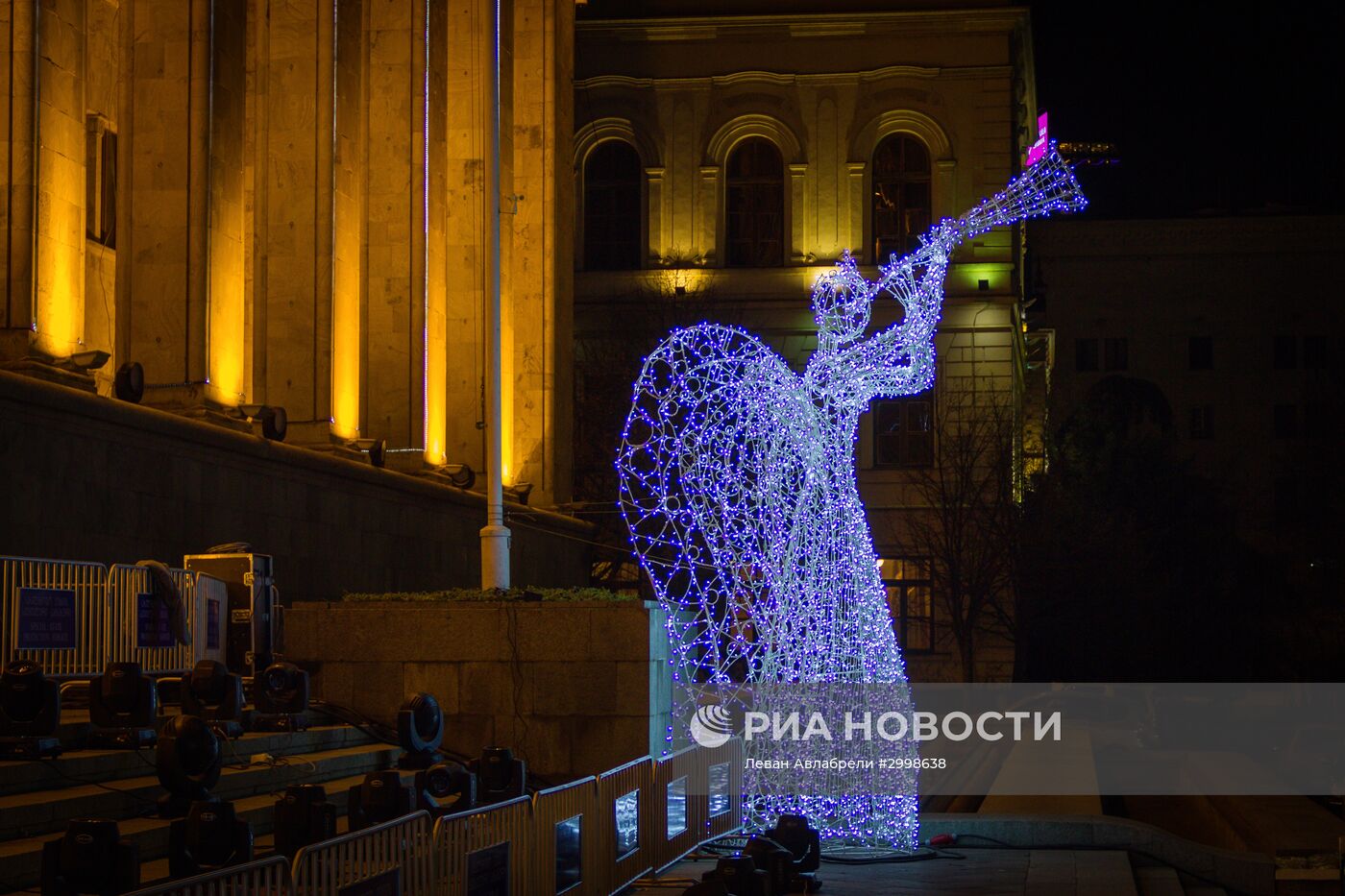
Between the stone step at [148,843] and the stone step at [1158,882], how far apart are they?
7.79 m

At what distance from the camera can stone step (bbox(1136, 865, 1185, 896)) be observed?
A: 55.9 ft

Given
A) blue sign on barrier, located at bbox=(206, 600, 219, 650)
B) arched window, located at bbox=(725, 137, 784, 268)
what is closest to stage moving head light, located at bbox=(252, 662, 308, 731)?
blue sign on barrier, located at bbox=(206, 600, 219, 650)

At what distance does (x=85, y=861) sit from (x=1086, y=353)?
77236 millimetres

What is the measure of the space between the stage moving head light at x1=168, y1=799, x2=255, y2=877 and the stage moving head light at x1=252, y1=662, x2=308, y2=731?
18.7ft

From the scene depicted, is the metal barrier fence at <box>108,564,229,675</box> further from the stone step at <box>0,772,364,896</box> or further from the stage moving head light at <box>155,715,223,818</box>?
the stage moving head light at <box>155,715,223,818</box>

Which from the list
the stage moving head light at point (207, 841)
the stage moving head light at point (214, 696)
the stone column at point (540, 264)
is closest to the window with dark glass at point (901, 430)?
the stone column at point (540, 264)

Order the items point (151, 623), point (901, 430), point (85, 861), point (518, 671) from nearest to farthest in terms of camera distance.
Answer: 1. point (85, 861)
2. point (151, 623)
3. point (518, 671)
4. point (901, 430)

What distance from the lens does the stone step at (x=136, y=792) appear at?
35.0 ft

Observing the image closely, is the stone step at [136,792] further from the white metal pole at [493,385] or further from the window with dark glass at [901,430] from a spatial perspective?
the window with dark glass at [901,430]

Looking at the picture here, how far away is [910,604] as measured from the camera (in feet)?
158

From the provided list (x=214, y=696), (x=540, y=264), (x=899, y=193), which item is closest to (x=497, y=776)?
(x=214, y=696)

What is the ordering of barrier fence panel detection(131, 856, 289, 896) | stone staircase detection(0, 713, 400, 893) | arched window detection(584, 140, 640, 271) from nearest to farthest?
barrier fence panel detection(131, 856, 289, 896) < stone staircase detection(0, 713, 400, 893) < arched window detection(584, 140, 640, 271)

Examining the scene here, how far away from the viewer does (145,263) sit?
22562 millimetres

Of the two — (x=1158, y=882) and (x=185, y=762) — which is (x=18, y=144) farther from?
(x=1158, y=882)
